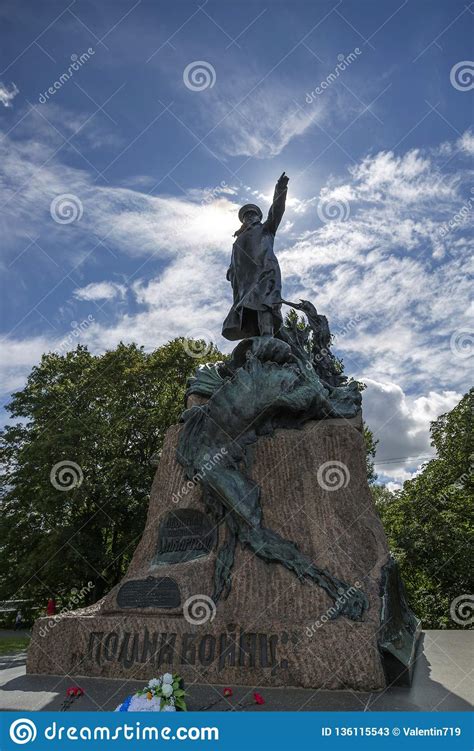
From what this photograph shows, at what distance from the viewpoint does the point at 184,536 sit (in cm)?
531

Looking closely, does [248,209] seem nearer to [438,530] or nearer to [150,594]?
[150,594]

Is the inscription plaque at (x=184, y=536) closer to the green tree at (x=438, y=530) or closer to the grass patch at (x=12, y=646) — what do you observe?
the grass patch at (x=12, y=646)

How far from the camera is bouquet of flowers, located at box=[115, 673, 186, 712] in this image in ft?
10.5

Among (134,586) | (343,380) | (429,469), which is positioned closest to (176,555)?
(134,586)

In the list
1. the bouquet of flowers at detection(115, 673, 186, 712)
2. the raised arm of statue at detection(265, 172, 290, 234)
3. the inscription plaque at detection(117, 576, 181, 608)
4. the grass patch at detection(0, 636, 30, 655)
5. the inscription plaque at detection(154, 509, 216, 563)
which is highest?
the raised arm of statue at detection(265, 172, 290, 234)

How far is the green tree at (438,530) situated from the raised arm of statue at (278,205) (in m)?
12.0

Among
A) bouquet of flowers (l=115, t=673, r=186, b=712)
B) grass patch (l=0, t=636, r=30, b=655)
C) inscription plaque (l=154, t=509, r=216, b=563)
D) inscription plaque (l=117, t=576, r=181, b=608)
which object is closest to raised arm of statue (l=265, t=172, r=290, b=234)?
inscription plaque (l=154, t=509, r=216, b=563)

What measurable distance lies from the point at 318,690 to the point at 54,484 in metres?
13.6

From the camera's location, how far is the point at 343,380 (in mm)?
7680

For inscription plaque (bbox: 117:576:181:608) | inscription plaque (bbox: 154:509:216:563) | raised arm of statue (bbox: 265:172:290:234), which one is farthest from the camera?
raised arm of statue (bbox: 265:172:290:234)

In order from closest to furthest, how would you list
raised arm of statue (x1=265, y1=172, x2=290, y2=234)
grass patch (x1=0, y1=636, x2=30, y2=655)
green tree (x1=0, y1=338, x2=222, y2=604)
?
raised arm of statue (x1=265, y1=172, x2=290, y2=234), grass patch (x1=0, y1=636, x2=30, y2=655), green tree (x1=0, y1=338, x2=222, y2=604)

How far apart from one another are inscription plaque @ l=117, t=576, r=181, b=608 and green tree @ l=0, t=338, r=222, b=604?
11887mm

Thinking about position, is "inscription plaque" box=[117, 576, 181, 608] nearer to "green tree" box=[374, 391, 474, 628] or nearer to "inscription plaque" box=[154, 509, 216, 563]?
"inscription plaque" box=[154, 509, 216, 563]

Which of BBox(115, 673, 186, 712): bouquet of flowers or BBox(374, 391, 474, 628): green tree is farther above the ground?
BBox(374, 391, 474, 628): green tree
